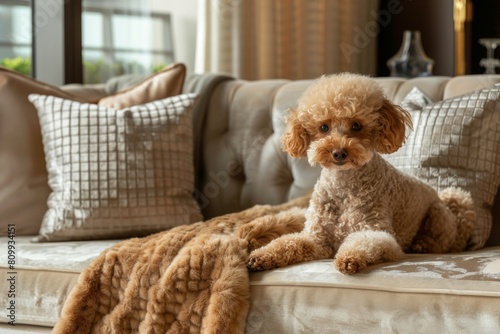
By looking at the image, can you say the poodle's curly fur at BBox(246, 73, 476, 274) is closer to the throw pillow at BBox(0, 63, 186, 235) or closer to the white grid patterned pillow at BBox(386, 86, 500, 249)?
the white grid patterned pillow at BBox(386, 86, 500, 249)

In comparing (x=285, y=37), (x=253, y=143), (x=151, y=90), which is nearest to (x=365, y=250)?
(x=253, y=143)

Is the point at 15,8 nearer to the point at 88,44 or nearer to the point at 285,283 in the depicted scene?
the point at 88,44

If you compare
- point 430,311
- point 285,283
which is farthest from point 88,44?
point 430,311

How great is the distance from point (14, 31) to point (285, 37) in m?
1.53

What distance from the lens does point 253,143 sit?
257 cm

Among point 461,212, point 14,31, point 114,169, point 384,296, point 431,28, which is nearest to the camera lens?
point 384,296

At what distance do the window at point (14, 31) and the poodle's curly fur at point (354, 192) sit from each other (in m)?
1.98

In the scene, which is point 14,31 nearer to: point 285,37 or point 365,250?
point 285,37

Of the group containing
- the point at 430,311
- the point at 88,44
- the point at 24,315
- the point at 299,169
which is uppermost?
the point at 88,44

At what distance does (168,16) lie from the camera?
4.11m

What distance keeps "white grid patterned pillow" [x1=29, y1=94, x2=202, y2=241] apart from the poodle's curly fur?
486 mm

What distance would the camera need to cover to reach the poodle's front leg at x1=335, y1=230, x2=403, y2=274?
1.70 m

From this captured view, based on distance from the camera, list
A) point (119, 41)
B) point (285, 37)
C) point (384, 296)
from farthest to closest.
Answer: point (285, 37)
point (119, 41)
point (384, 296)

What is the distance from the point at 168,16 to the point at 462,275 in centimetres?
279
